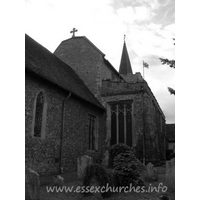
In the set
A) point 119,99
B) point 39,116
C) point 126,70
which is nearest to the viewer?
point 39,116

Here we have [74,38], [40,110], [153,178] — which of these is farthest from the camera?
[74,38]

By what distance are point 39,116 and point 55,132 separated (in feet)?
3.27

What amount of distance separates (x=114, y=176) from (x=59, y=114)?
4.21 metres

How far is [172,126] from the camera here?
26250mm

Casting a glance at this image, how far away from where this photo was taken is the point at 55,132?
888cm

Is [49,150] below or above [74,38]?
below

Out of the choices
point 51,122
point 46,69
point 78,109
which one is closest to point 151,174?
point 51,122

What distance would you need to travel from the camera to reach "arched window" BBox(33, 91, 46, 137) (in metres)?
8.27

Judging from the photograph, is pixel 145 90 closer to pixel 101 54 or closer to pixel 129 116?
pixel 129 116

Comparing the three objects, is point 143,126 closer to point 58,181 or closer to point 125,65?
point 58,181

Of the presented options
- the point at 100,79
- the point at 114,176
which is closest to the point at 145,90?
the point at 100,79

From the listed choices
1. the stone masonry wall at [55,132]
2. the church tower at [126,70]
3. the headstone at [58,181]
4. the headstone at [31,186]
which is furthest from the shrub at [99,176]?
the church tower at [126,70]

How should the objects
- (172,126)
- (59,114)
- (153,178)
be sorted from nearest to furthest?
(153,178), (59,114), (172,126)

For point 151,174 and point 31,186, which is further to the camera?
point 151,174
